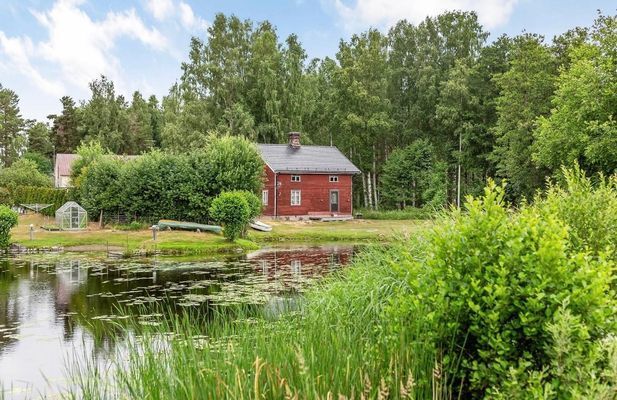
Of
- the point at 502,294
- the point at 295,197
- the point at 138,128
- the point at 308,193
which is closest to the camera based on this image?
the point at 502,294

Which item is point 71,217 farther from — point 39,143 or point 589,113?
point 39,143

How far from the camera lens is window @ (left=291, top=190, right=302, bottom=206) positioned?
41875 mm

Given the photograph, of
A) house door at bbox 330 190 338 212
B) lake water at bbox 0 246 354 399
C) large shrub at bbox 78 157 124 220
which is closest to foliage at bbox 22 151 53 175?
large shrub at bbox 78 157 124 220

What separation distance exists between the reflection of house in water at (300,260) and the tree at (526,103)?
13.9 m

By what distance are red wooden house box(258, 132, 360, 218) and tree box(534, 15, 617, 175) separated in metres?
17.8

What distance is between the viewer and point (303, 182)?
42.1 metres

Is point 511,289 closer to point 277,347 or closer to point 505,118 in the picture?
point 277,347

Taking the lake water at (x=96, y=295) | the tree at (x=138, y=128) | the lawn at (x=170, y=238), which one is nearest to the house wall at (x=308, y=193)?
the lawn at (x=170, y=238)

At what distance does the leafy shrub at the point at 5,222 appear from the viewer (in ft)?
77.8

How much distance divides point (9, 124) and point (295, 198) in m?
59.2

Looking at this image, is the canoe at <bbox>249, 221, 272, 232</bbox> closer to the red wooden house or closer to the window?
the red wooden house

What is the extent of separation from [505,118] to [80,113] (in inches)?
1957

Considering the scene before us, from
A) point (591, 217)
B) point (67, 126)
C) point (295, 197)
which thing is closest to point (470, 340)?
point (591, 217)

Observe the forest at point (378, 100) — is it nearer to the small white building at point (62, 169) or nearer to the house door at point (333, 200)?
the house door at point (333, 200)
